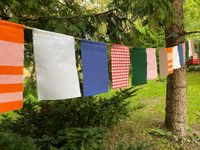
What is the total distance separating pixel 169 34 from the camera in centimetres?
623

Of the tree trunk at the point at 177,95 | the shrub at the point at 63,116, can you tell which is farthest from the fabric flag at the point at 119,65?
the tree trunk at the point at 177,95

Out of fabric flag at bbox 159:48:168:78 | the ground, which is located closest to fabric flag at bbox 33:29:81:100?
the ground

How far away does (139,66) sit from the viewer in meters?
5.11

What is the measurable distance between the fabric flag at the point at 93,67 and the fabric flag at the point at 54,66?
23 centimetres

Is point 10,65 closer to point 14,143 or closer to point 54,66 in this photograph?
point 54,66

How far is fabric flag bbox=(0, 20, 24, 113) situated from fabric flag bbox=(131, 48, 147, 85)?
2.45m

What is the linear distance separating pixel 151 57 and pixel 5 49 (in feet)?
10.4

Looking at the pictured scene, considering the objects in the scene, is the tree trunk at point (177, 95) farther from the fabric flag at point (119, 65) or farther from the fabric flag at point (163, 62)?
the fabric flag at point (119, 65)

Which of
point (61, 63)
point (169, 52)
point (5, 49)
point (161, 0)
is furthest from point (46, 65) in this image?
point (169, 52)

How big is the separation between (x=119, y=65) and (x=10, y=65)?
6.88 ft

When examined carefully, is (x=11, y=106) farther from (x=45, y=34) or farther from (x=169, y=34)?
(x=169, y=34)

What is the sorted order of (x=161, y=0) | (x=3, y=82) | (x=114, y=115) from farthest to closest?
1. (x=114, y=115)
2. (x=161, y=0)
3. (x=3, y=82)

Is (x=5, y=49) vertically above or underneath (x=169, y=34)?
underneath

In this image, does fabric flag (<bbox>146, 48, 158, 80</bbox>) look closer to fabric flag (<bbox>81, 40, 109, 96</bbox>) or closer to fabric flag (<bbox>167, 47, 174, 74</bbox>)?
fabric flag (<bbox>167, 47, 174, 74</bbox>)
